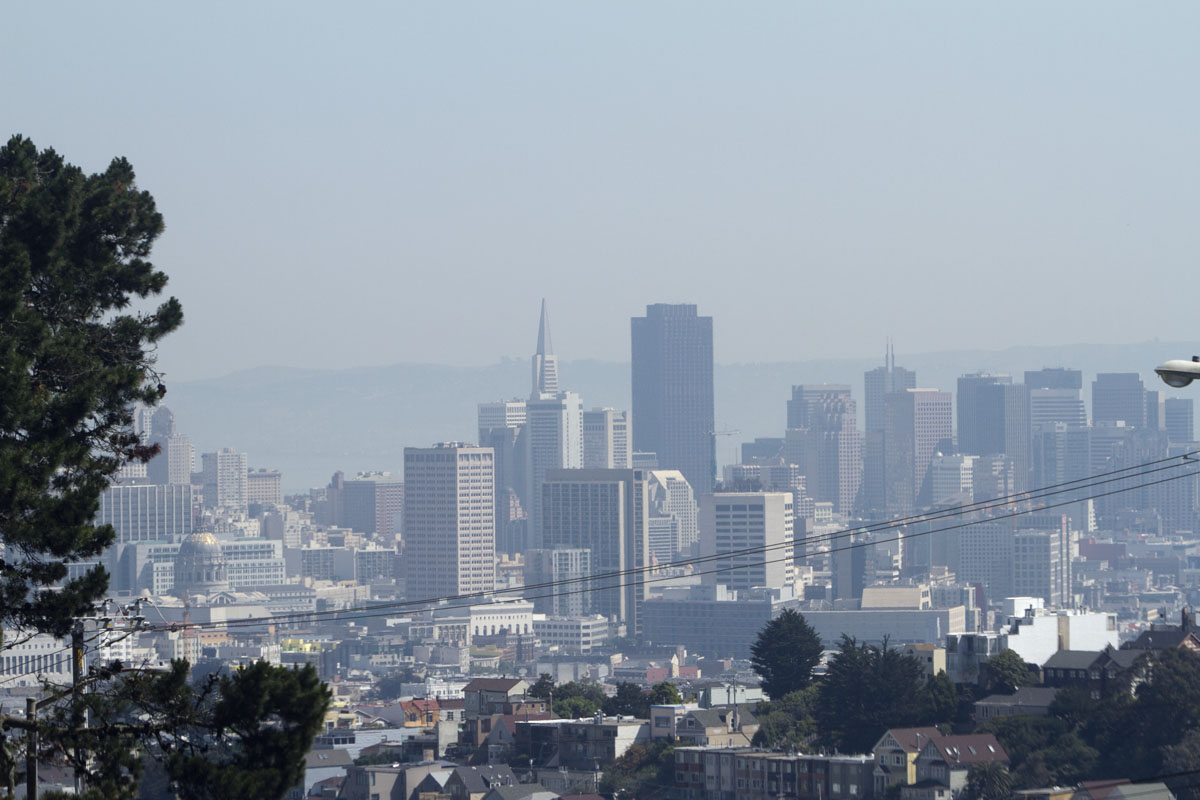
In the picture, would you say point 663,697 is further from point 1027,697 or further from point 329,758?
point 1027,697

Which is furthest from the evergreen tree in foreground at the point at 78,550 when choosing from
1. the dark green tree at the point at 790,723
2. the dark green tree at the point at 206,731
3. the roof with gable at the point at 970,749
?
the dark green tree at the point at 790,723

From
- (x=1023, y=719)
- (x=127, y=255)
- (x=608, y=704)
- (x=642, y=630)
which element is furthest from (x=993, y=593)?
→ (x=127, y=255)

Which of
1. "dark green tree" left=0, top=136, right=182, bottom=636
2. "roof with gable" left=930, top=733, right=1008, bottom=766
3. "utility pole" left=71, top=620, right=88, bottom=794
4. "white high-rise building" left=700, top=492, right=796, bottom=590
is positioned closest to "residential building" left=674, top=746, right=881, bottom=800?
"roof with gable" left=930, top=733, right=1008, bottom=766

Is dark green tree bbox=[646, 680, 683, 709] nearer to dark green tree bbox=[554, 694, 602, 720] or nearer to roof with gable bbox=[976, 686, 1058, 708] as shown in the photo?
dark green tree bbox=[554, 694, 602, 720]

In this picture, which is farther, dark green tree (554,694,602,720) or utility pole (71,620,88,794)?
dark green tree (554,694,602,720)

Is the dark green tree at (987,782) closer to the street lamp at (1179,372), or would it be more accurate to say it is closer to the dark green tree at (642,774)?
the dark green tree at (642,774)

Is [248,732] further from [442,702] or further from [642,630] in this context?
[642,630]

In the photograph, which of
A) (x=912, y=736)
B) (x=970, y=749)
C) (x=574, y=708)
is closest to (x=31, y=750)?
(x=970, y=749)
